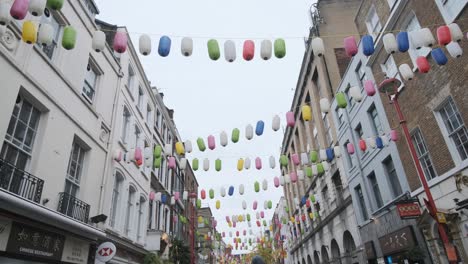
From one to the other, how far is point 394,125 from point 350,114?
4929mm

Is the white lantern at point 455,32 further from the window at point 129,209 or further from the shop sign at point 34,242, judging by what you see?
the window at point 129,209

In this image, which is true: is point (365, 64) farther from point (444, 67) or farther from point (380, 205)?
point (380, 205)

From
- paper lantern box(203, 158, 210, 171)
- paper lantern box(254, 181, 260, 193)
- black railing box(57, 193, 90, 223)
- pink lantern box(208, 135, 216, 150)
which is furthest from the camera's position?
paper lantern box(254, 181, 260, 193)

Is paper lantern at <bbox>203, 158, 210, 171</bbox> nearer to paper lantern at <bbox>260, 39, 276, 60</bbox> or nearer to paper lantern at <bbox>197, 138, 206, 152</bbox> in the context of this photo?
paper lantern at <bbox>197, 138, 206, 152</bbox>

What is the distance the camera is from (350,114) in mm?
19000

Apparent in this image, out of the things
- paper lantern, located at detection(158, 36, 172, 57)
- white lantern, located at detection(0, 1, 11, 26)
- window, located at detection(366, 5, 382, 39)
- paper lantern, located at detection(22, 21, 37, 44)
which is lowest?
paper lantern, located at detection(22, 21, 37, 44)

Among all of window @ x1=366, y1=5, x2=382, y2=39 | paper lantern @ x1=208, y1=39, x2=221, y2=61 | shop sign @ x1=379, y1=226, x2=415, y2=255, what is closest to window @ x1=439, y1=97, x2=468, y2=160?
shop sign @ x1=379, y1=226, x2=415, y2=255

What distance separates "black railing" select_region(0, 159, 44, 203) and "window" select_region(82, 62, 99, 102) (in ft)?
15.5

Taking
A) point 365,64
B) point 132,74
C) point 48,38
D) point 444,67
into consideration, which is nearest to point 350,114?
point 365,64

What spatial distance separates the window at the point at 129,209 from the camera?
51.0 ft

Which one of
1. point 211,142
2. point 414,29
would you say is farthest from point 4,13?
point 414,29

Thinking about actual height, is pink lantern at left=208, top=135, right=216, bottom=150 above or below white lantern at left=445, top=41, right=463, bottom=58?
above

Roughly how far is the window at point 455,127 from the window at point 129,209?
46.3 feet

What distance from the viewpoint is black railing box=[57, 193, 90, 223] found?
9813mm
